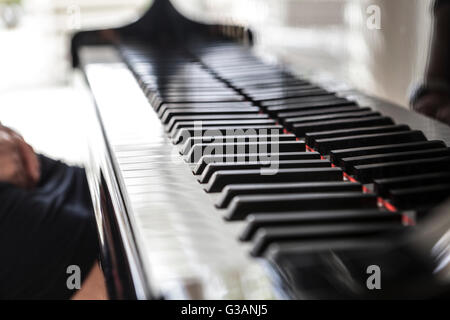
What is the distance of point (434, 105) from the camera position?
1.44 meters

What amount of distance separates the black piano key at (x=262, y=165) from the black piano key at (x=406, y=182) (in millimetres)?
111

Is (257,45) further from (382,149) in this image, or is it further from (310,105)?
(382,149)

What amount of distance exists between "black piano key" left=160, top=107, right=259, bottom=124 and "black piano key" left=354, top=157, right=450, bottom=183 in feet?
1.55

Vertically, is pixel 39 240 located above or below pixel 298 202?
below

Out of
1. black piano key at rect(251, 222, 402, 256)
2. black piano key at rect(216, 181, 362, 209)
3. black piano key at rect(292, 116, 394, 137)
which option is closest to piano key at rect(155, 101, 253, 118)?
black piano key at rect(292, 116, 394, 137)

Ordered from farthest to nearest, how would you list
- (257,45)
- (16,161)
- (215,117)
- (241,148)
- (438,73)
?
1. (257,45)
2. (438,73)
3. (16,161)
4. (215,117)
5. (241,148)

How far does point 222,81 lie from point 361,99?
0.41m

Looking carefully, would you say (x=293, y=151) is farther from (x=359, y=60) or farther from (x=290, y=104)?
(x=359, y=60)

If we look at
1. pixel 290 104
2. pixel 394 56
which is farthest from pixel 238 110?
pixel 394 56

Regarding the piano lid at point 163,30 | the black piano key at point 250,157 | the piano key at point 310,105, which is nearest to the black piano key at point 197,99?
the piano key at point 310,105

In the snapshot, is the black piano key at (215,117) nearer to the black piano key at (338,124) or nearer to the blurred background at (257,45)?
the black piano key at (338,124)

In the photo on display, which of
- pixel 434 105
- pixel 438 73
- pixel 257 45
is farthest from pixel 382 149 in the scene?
pixel 257 45

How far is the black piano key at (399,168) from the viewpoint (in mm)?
734

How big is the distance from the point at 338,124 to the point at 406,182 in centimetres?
36
